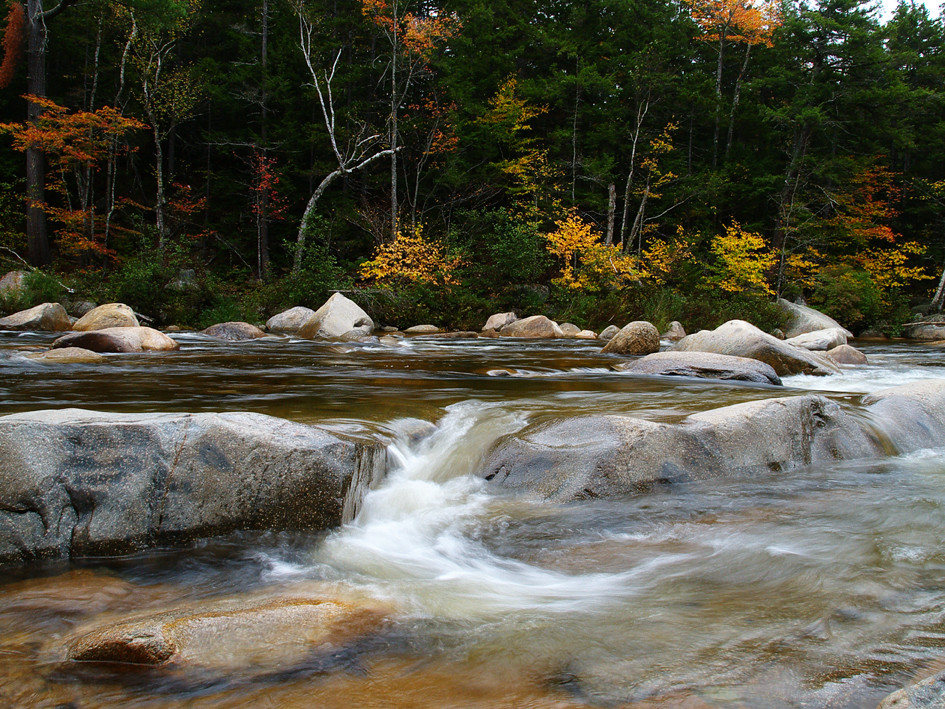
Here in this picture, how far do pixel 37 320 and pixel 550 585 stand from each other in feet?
44.7

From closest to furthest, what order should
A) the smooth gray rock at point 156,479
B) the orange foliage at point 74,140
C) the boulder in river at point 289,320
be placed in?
the smooth gray rock at point 156,479 → the boulder in river at point 289,320 → the orange foliage at point 74,140

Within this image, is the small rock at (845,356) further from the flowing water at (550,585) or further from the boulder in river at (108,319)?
the boulder in river at (108,319)

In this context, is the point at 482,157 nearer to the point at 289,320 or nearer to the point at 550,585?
the point at 289,320

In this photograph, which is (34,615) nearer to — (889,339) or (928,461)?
(928,461)

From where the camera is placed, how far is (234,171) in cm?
2461

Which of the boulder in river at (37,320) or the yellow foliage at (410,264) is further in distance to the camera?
the yellow foliage at (410,264)

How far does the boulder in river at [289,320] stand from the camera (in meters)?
15.2

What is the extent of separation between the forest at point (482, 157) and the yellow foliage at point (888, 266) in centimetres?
10

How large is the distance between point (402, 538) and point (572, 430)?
1.51m

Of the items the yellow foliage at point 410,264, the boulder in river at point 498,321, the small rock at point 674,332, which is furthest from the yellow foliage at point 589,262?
the yellow foliage at point 410,264

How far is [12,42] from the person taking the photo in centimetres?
2111

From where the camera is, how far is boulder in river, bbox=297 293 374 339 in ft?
45.3

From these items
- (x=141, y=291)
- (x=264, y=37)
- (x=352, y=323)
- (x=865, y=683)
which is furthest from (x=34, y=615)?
(x=264, y=37)

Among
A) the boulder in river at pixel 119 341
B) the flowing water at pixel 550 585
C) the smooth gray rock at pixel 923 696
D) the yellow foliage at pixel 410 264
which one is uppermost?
the yellow foliage at pixel 410 264
